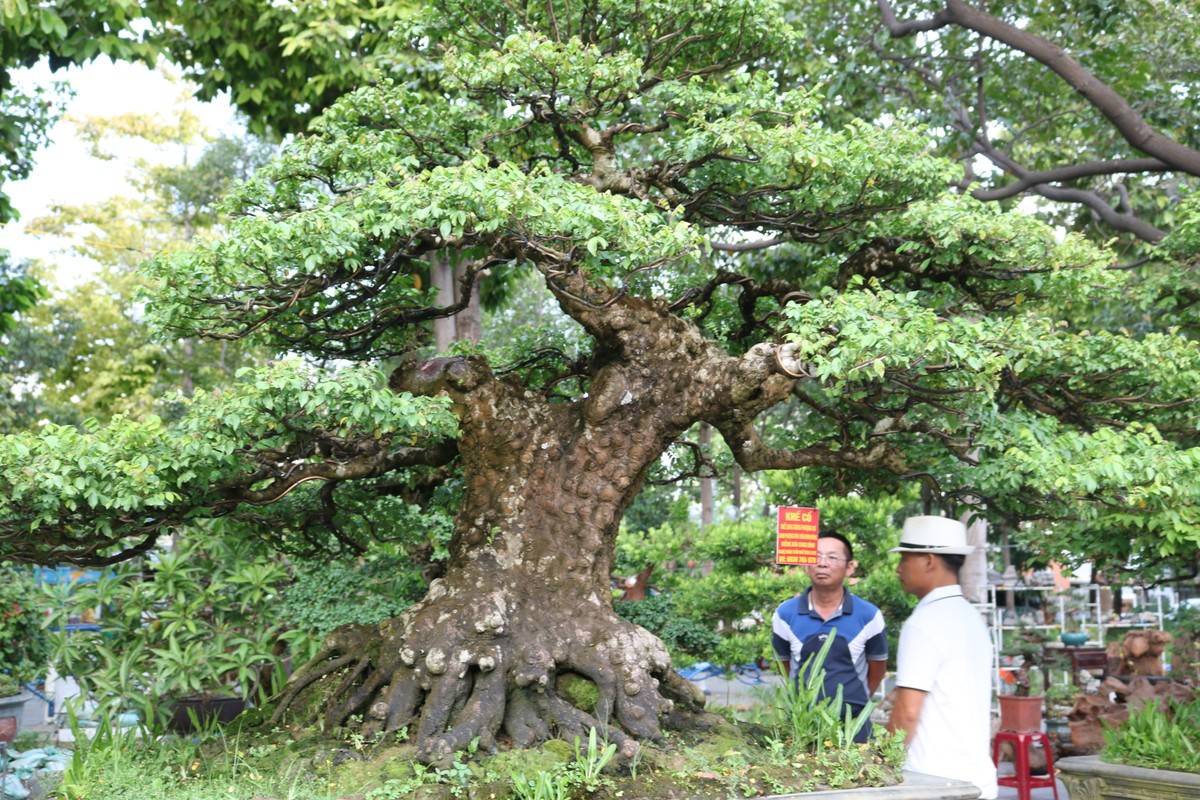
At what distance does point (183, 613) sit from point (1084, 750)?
20.9 feet

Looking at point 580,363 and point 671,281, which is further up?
Result: point 671,281

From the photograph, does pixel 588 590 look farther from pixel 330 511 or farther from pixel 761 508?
pixel 761 508

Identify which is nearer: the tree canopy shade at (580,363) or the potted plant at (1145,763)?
the tree canopy shade at (580,363)

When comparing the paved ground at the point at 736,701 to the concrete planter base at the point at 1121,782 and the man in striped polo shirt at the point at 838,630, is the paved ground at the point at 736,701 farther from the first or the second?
the concrete planter base at the point at 1121,782

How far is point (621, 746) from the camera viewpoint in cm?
359

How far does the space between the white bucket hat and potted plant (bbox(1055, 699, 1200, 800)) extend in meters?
2.80

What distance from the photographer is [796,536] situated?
15.0 ft

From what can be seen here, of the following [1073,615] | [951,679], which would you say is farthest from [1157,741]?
[1073,615]

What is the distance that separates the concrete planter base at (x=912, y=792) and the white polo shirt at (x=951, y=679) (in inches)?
3.7

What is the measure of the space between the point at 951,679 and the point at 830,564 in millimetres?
775

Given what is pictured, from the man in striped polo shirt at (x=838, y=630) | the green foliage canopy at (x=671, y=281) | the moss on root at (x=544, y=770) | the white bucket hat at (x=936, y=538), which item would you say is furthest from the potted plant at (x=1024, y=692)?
the white bucket hat at (x=936, y=538)

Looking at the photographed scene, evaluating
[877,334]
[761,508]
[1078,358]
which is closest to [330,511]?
[877,334]

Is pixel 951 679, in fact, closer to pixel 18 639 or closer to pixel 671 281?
pixel 671 281

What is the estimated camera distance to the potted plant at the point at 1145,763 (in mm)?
4883
